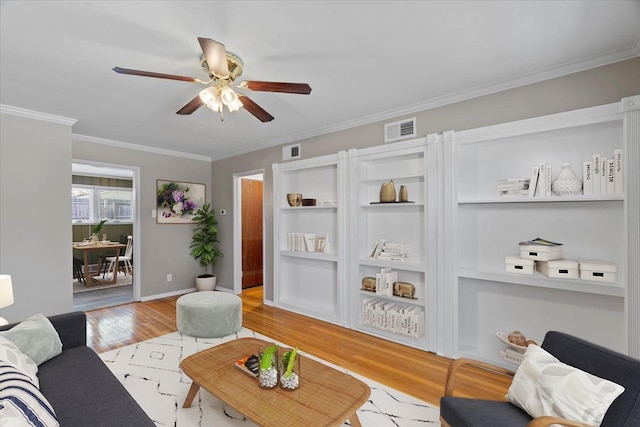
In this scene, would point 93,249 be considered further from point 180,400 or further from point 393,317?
point 393,317

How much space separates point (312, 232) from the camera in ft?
14.6

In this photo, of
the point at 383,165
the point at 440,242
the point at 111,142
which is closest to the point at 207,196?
the point at 111,142

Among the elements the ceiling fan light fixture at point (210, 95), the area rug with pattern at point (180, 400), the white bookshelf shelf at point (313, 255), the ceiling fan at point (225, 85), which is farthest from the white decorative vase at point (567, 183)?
the ceiling fan light fixture at point (210, 95)

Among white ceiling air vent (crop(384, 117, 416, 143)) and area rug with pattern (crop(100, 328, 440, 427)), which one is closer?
area rug with pattern (crop(100, 328, 440, 427))

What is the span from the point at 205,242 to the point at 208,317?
246 centimetres

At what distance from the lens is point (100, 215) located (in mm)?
7965

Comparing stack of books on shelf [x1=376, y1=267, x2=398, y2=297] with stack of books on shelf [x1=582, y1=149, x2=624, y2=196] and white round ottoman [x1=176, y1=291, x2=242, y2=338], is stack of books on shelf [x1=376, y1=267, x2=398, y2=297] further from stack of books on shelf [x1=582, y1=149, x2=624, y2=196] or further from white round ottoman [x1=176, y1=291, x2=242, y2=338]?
stack of books on shelf [x1=582, y1=149, x2=624, y2=196]

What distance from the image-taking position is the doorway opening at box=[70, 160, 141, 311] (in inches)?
249

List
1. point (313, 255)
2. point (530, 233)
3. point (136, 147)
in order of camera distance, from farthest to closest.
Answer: point (136, 147) → point (313, 255) → point (530, 233)

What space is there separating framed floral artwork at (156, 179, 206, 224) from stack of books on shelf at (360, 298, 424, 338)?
3689mm

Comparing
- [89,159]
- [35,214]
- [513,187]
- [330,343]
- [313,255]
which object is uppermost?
[89,159]

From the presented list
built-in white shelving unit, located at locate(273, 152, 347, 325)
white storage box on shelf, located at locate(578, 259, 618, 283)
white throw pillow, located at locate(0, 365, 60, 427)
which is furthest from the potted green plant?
white storage box on shelf, located at locate(578, 259, 618, 283)

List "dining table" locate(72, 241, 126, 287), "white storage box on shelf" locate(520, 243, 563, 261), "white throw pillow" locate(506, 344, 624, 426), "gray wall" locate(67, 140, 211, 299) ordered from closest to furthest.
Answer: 1. "white throw pillow" locate(506, 344, 624, 426)
2. "white storage box on shelf" locate(520, 243, 563, 261)
3. "gray wall" locate(67, 140, 211, 299)
4. "dining table" locate(72, 241, 126, 287)

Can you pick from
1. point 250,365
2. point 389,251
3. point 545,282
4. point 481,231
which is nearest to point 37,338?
point 250,365
